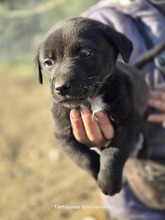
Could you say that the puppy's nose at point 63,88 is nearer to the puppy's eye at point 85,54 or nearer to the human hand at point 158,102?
the puppy's eye at point 85,54

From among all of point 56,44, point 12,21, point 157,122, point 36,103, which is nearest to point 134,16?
point 157,122

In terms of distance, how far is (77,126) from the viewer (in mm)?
2520

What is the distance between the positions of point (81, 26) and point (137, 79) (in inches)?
19.8

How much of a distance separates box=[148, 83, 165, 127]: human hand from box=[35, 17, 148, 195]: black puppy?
0.84 ft

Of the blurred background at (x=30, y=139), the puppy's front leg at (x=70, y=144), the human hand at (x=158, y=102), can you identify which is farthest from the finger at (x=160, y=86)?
the blurred background at (x=30, y=139)

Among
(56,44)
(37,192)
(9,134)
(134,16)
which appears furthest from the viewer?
(9,134)

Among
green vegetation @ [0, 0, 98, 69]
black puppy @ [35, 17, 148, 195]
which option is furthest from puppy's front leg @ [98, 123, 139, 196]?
green vegetation @ [0, 0, 98, 69]

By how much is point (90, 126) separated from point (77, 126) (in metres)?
0.08

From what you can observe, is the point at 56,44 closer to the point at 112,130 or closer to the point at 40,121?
the point at 112,130

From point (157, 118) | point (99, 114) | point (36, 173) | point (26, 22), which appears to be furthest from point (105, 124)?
point (26, 22)

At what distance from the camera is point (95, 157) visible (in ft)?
8.54

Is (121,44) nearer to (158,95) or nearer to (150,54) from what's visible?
(150,54)

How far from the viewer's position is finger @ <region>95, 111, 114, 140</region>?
2.54m

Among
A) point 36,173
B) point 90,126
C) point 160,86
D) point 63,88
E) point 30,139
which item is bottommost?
point 30,139
